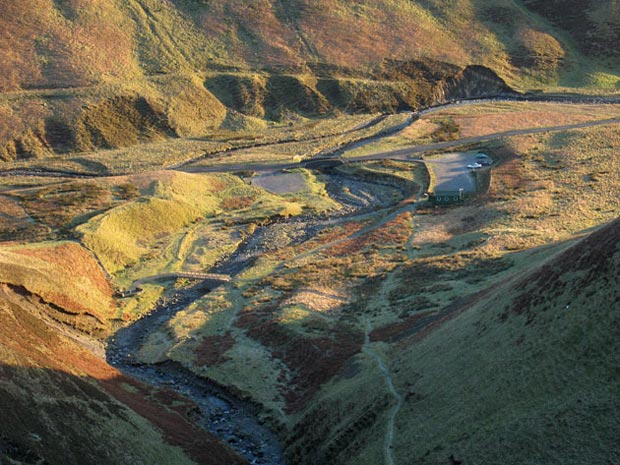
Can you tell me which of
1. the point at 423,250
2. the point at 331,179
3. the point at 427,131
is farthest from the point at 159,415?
the point at 427,131

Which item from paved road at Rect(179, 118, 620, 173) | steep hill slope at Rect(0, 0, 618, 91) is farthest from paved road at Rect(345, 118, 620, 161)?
steep hill slope at Rect(0, 0, 618, 91)

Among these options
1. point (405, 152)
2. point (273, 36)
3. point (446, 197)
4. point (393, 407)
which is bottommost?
point (446, 197)

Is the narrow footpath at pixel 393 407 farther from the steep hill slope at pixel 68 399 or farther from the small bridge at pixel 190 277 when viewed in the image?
the small bridge at pixel 190 277

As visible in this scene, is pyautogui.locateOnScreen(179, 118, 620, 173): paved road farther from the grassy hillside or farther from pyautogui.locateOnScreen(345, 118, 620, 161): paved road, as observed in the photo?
the grassy hillside

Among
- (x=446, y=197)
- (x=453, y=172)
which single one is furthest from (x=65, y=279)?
(x=453, y=172)

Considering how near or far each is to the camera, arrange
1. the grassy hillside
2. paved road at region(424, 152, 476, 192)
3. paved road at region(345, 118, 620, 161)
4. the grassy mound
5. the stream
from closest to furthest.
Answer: the grassy hillside
the stream
the grassy mound
paved road at region(424, 152, 476, 192)
paved road at region(345, 118, 620, 161)

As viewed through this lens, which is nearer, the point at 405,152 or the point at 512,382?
the point at 512,382

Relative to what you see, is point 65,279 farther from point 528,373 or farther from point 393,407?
point 528,373

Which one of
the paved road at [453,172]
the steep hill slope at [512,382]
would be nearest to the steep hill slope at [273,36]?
the paved road at [453,172]
